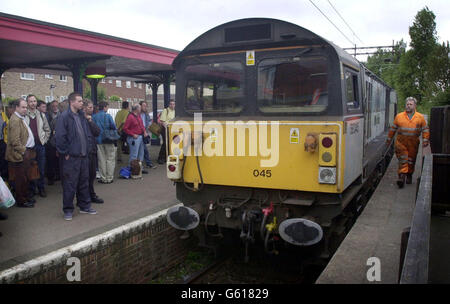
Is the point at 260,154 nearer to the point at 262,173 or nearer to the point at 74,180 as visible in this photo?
the point at 262,173

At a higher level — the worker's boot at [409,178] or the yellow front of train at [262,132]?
the yellow front of train at [262,132]

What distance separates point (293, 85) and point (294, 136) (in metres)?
0.68

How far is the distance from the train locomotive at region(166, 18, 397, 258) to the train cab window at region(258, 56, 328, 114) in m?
0.01

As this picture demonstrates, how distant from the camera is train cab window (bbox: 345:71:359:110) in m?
5.04

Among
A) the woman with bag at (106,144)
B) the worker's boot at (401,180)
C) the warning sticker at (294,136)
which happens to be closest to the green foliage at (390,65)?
the worker's boot at (401,180)

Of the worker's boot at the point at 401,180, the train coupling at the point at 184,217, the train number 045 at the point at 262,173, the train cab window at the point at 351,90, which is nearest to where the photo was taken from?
the train number 045 at the point at 262,173

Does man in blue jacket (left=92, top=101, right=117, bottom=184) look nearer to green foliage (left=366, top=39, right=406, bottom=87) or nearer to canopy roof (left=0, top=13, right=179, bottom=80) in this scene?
canopy roof (left=0, top=13, right=179, bottom=80)

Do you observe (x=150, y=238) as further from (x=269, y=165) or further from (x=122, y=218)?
(x=269, y=165)

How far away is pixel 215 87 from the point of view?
5414 mm

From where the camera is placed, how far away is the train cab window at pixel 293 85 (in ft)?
15.6

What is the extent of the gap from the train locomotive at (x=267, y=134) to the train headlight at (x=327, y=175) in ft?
0.04

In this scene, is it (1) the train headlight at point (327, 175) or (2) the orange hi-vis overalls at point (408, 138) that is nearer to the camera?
(1) the train headlight at point (327, 175)

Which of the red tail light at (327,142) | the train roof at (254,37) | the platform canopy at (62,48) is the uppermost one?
the platform canopy at (62,48)

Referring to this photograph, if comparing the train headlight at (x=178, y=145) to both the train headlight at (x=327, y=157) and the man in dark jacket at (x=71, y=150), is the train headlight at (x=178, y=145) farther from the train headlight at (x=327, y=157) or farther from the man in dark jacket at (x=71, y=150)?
the train headlight at (x=327, y=157)
